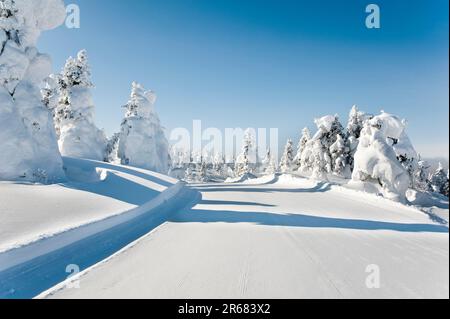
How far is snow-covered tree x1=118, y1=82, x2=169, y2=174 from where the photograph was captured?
36.8 metres

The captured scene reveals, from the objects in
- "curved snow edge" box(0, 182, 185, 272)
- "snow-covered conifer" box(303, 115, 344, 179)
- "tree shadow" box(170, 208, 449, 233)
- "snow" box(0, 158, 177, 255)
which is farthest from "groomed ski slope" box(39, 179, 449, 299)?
"snow-covered conifer" box(303, 115, 344, 179)

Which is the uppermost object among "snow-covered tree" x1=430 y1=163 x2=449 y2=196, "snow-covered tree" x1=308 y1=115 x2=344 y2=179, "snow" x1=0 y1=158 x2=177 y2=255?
"snow-covered tree" x1=308 y1=115 x2=344 y2=179

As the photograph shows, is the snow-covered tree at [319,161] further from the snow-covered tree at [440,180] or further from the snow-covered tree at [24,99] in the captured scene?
the snow-covered tree at [24,99]

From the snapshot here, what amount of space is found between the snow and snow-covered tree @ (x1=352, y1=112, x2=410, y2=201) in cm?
1331

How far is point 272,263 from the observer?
5.28m

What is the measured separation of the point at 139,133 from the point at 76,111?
29.8 ft

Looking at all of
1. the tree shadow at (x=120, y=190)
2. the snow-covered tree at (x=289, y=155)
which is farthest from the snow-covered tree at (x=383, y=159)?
the snow-covered tree at (x=289, y=155)

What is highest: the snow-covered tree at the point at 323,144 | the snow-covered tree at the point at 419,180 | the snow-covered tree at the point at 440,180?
the snow-covered tree at the point at 323,144

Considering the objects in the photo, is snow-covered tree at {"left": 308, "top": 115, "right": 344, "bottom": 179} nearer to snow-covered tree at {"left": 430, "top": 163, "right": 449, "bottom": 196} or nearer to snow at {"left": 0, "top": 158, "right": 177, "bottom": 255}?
snow-covered tree at {"left": 430, "top": 163, "right": 449, "bottom": 196}

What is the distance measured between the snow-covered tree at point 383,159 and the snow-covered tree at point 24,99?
18244mm

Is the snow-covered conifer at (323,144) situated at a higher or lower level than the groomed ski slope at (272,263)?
higher

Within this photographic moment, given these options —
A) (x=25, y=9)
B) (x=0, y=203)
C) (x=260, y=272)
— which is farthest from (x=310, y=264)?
(x=25, y=9)

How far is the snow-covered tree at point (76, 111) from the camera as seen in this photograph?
28.9m
